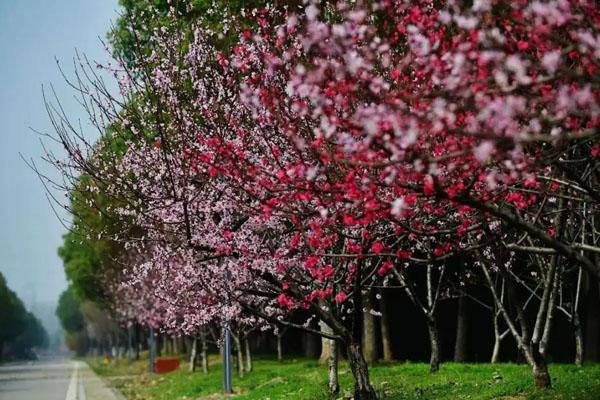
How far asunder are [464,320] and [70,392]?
14526 mm

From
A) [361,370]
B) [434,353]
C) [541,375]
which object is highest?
[434,353]

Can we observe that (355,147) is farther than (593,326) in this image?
No

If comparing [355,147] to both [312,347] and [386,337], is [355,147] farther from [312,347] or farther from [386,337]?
[312,347]

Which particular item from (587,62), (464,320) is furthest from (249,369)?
(587,62)

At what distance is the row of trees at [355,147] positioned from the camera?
19.8 feet

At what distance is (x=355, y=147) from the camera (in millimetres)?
6492

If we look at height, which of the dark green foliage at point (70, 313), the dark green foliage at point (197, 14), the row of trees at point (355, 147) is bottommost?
the row of trees at point (355, 147)

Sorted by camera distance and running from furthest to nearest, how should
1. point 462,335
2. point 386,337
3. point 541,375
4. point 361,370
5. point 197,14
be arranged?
point 386,337 → point 462,335 → point 197,14 → point 541,375 → point 361,370

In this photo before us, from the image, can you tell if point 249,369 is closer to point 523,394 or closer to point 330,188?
point 523,394

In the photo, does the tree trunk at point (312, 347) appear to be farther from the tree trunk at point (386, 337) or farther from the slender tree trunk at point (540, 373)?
the slender tree trunk at point (540, 373)

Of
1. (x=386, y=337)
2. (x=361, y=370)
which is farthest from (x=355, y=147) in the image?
(x=386, y=337)

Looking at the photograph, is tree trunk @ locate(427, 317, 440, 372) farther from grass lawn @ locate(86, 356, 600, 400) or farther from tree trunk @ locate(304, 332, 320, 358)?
tree trunk @ locate(304, 332, 320, 358)

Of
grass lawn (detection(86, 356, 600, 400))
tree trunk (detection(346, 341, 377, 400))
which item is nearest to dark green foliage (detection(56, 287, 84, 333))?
grass lawn (detection(86, 356, 600, 400))

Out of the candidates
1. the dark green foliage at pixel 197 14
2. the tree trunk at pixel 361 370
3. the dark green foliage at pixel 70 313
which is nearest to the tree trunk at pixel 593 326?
the tree trunk at pixel 361 370
